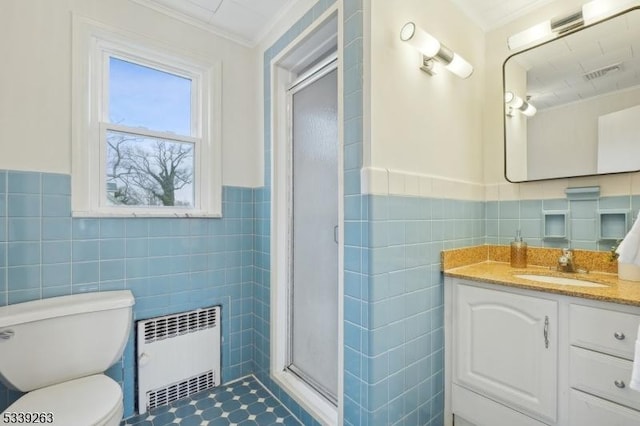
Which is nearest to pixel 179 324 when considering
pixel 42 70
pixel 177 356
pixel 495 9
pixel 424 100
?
pixel 177 356

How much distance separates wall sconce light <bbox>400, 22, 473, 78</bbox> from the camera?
1.35 m

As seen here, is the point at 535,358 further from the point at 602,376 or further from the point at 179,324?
the point at 179,324

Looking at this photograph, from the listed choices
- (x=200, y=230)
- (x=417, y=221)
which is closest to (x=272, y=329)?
(x=200, y=230)

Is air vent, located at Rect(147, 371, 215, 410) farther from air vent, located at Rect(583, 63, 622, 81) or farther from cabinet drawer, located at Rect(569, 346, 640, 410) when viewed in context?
air vent, located at Rect(583, 63, 622, 81)

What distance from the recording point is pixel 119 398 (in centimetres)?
129

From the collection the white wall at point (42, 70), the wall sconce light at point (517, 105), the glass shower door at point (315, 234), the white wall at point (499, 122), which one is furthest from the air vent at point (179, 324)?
the wall sconce light at point (517, 105)

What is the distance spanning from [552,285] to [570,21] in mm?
1292

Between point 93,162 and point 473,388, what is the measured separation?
2281 millimetres

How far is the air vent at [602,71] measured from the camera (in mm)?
1522

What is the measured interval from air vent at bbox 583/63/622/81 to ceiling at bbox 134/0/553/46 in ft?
1.55

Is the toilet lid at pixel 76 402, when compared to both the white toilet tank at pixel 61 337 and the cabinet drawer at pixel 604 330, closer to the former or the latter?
the white toilet tank at pixel 61 337

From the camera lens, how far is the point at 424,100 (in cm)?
154

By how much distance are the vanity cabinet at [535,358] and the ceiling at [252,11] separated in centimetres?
158

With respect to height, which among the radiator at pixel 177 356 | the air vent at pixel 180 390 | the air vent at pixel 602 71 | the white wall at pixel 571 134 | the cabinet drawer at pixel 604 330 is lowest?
the air vent at pixel 180 390
